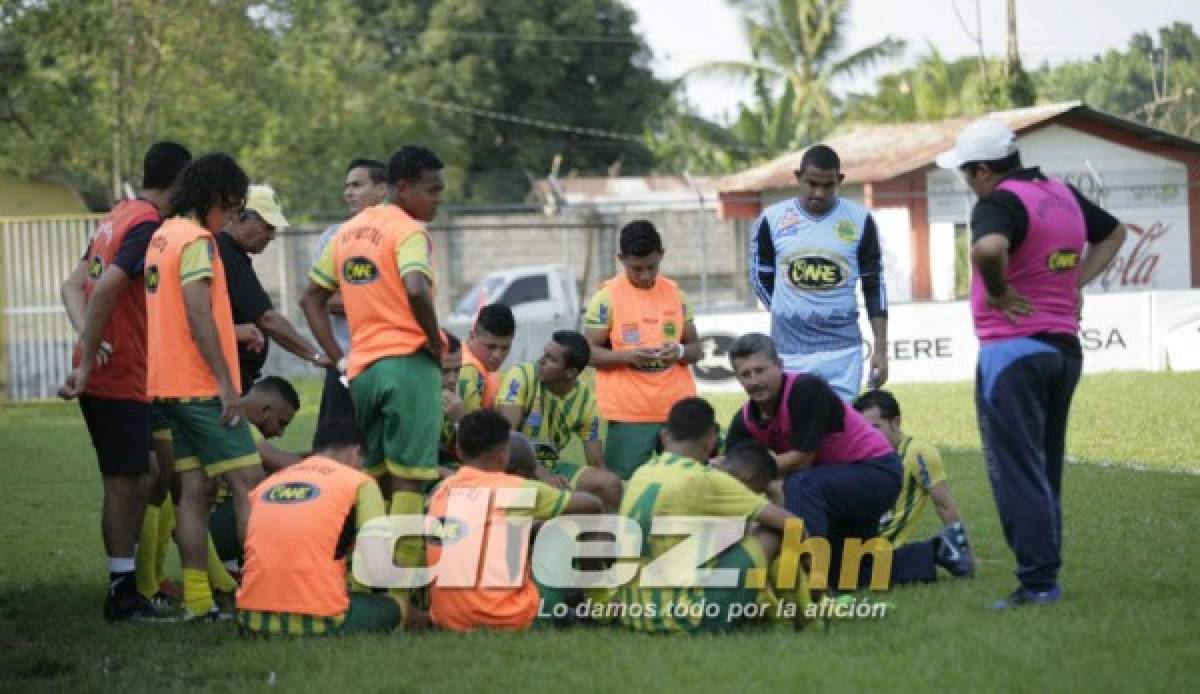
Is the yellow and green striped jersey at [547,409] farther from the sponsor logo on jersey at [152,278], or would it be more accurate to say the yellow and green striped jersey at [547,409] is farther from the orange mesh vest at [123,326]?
the sponsor logo on jersey at [152,278]

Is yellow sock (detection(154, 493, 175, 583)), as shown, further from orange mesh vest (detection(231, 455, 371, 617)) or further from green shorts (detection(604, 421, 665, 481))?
green shorts (detection(604, 421, 665, 481))

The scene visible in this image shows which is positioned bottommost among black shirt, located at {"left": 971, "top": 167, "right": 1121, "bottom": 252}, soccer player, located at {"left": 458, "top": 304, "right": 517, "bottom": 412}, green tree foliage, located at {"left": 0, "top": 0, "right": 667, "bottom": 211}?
soccer player, located at {"left": 458, "top": 304, "right": 517, "bottom": 412}

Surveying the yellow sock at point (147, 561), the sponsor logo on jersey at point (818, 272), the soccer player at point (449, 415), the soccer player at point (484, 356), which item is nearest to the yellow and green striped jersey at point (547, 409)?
the soccer player at point (484, 356)

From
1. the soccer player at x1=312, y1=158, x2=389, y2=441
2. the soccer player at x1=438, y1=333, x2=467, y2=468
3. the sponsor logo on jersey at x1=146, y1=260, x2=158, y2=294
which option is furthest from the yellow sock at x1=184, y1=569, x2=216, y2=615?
the soccer player at x1=438, y1=333, x2=467, y2=468

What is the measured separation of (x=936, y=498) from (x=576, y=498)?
98.4 inches

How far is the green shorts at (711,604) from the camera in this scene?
7.72 meters

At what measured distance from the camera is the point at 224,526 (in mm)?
9680

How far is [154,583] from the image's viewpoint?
9195 mm

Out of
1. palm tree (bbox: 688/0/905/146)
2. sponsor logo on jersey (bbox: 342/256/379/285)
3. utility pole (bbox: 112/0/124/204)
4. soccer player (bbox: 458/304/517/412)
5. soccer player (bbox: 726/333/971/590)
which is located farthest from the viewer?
palm tree (bbox: 688/0/905/146)

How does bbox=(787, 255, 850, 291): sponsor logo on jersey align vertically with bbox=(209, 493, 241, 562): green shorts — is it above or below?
above

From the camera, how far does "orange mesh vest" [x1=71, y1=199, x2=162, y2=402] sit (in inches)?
345

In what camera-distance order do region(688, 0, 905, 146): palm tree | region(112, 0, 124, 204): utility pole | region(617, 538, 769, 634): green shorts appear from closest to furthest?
1. region(617, 538, 769, 634): green shorts
2. region(112, 0, 124, 204): utility pole
3. region(688, 0, 905, 146): palm tree

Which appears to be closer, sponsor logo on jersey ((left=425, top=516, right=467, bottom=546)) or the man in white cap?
sponsor logo on jersey ((left=425, top=516, right=467, bottom=546))

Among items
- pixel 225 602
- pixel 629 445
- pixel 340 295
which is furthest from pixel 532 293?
pixel 225 602
